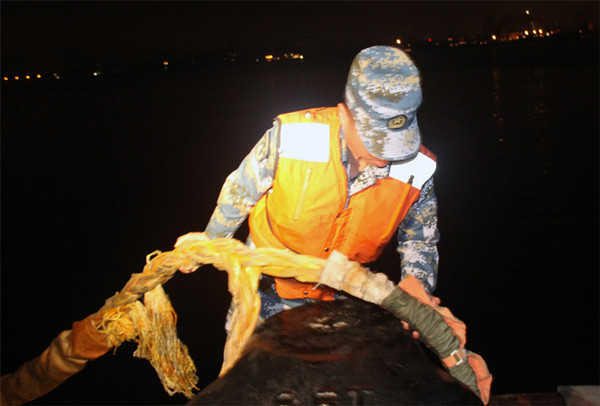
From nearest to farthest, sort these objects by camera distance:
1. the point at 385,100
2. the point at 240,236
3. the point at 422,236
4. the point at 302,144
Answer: the point at 385,100, the point at 302,144, the point at 422,236, the point at 240,236

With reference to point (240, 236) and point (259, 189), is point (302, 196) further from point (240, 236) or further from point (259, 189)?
point (240, 236)

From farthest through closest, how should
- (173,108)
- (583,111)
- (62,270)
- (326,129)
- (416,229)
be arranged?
(173,108), (583,111), (62,270), (416,229), (326,129)

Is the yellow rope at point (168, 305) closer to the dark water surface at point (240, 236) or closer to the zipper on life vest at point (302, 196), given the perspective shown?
the zipper on life vest at point (302, 196)

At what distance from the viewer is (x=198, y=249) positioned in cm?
196

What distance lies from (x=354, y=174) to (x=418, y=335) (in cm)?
83

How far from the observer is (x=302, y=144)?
207 cm

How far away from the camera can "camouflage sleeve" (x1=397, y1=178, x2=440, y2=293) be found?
2270mm

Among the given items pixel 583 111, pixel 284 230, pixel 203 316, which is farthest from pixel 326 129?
pixel 583 111

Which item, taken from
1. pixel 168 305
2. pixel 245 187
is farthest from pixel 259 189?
pixel 168 305

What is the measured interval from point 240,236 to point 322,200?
643 cm

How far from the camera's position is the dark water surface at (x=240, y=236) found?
18.0 feet

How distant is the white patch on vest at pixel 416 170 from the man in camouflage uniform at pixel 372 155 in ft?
0.06

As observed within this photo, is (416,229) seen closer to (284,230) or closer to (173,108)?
(284,230)

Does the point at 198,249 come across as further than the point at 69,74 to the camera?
No
